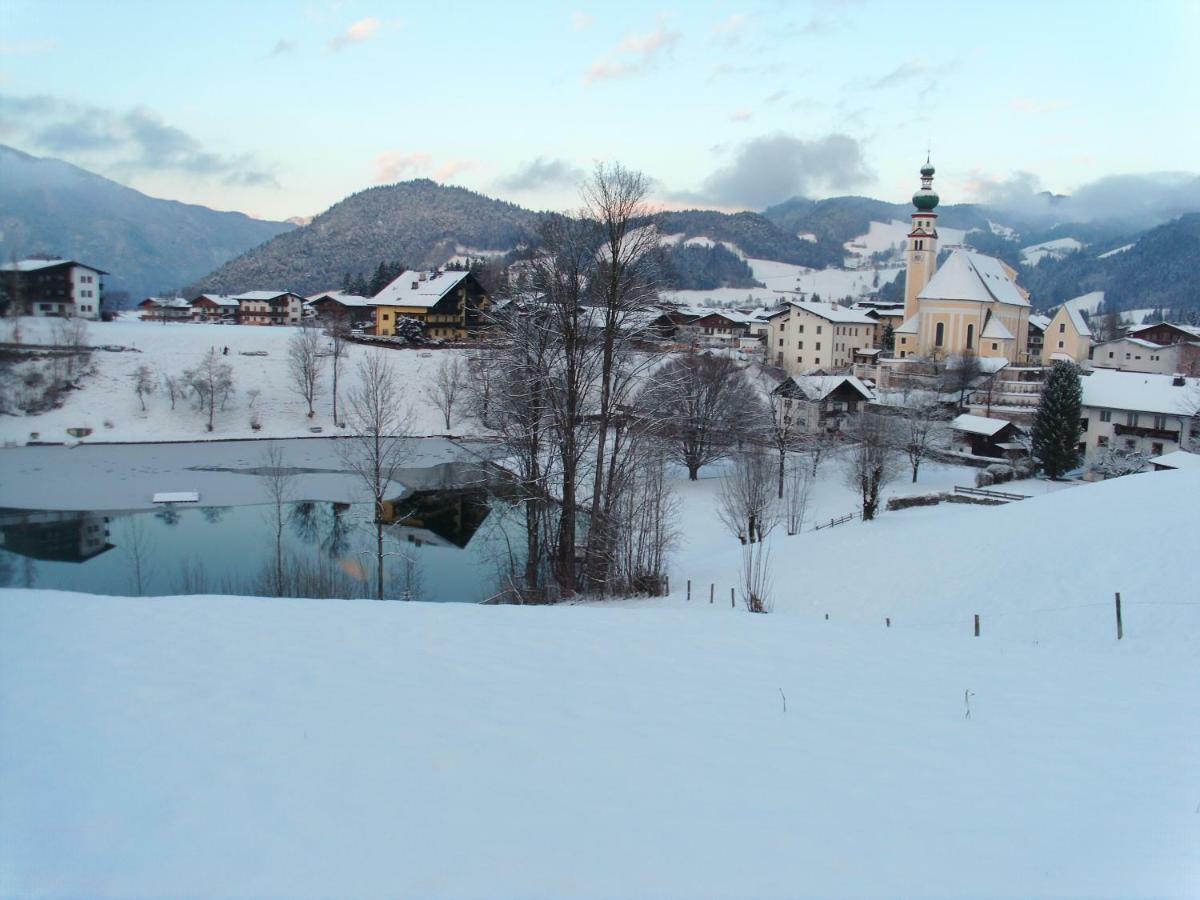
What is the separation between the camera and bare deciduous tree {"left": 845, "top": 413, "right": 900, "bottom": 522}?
25.5 metres

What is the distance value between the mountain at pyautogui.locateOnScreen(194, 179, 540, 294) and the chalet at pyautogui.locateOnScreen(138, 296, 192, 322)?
39.7 m

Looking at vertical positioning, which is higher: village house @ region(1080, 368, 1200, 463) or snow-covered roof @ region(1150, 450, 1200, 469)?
village house @ region(1080, 368, 1200, 463)

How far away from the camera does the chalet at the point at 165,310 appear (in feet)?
232

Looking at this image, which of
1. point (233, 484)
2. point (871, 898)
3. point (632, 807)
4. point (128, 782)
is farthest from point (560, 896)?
point (233, 484)

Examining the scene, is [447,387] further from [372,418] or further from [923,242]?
[923,242]

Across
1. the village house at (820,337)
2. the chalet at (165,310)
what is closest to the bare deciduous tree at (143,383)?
the chalet at (165,310)

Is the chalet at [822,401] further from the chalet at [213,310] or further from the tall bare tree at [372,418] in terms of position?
the chalet at [213,310]

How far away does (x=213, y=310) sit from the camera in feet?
247

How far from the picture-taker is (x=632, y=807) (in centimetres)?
459

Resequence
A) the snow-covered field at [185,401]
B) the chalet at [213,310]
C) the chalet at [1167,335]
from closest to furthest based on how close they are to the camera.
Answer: the snow-covered field at [185,401], the chalet at [1167,335], the chalet at [213,310]

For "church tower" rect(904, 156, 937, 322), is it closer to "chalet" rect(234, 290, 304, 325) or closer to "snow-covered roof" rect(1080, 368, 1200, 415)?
"snow-covered roof" rect(1080, 368, 1200, 415)

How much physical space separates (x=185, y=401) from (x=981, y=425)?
136 ft

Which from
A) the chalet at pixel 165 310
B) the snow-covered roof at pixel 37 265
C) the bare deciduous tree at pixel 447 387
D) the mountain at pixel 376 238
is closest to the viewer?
the snow-covered roof at pixel 37 265

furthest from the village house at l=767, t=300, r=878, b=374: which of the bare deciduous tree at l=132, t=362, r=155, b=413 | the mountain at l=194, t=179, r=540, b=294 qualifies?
the mountain at l=194, t=179, r=540, b=294
